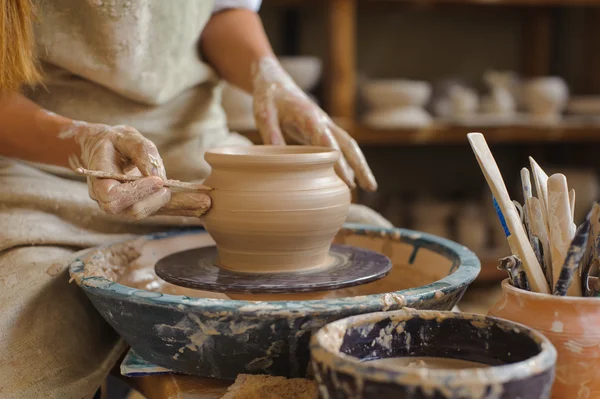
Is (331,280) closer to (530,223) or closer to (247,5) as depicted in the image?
(530,223)

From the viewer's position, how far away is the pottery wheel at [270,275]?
0.93 metres

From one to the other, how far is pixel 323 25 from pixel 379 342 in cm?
254

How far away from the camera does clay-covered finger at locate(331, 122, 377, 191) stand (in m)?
1.21

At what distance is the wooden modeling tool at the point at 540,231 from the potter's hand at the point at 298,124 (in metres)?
0.40

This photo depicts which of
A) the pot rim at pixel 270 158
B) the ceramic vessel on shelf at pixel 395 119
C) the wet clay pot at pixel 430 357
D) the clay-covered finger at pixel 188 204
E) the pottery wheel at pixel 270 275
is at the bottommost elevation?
the pottery wheel at pixel 270 275

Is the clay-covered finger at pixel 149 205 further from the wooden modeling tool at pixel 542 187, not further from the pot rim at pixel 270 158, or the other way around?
the wooden modeling tool at pixel 542 187

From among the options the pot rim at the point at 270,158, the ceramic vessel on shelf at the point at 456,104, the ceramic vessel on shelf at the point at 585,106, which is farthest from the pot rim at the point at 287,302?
the ceramic vessel on shelf at the point at 585,106

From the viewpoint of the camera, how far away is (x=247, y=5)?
60.7 inches

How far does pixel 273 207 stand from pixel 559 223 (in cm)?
38

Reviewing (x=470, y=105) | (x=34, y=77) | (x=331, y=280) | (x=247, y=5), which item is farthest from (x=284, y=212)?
(x=470, y=105)

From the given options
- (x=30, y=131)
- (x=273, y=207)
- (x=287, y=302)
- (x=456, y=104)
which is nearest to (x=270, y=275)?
(x=273, y=207)

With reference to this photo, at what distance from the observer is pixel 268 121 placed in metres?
1.26

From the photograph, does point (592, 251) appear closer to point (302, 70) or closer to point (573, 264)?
point (573, 264)

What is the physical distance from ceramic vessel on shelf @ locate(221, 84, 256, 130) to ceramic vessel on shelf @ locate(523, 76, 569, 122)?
1203 mm
